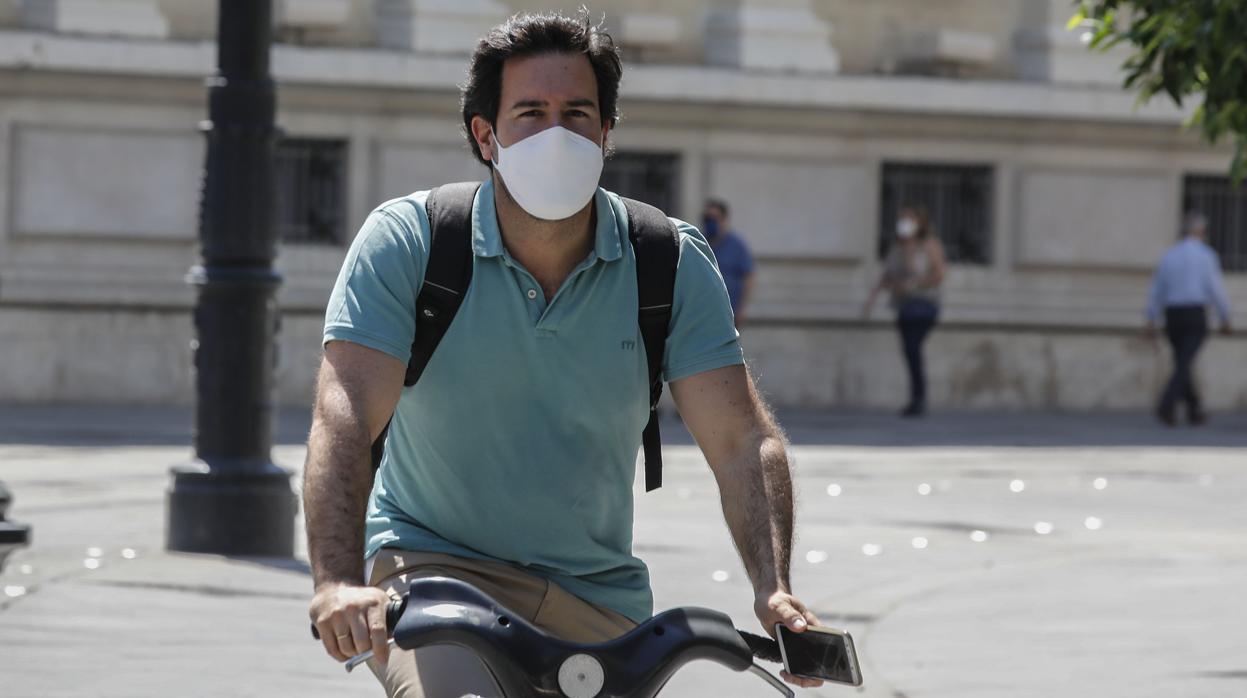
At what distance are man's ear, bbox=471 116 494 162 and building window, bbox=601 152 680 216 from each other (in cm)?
1767

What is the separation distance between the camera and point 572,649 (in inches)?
110

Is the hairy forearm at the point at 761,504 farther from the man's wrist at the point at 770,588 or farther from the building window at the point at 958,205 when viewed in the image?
the building window at the point at 958,205

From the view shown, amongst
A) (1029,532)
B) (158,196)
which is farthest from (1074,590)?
(158,196)

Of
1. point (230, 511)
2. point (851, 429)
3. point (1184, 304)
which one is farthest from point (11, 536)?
point (1184, 304)

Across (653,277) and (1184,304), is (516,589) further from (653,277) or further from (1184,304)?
(1184,304)

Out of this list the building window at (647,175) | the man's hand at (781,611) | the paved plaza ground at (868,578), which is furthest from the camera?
the building window at (647,175)

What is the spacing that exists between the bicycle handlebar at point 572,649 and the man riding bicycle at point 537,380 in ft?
1.42

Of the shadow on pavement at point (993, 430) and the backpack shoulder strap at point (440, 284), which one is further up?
the backpack shoulder strap at point (440, 284)

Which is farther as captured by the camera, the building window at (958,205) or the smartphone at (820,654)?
the building window at (958,205)

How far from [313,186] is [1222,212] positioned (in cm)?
872

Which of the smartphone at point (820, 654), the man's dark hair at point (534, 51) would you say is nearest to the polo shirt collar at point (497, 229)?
the man's dark hair at point (534, 51)

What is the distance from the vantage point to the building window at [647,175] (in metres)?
21.2

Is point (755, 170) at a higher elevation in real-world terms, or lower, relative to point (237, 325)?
higher

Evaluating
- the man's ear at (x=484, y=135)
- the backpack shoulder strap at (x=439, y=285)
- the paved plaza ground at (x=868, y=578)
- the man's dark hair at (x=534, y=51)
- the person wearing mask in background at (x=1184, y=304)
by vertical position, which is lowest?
the paved plaza ground at (x=868, y=578)
